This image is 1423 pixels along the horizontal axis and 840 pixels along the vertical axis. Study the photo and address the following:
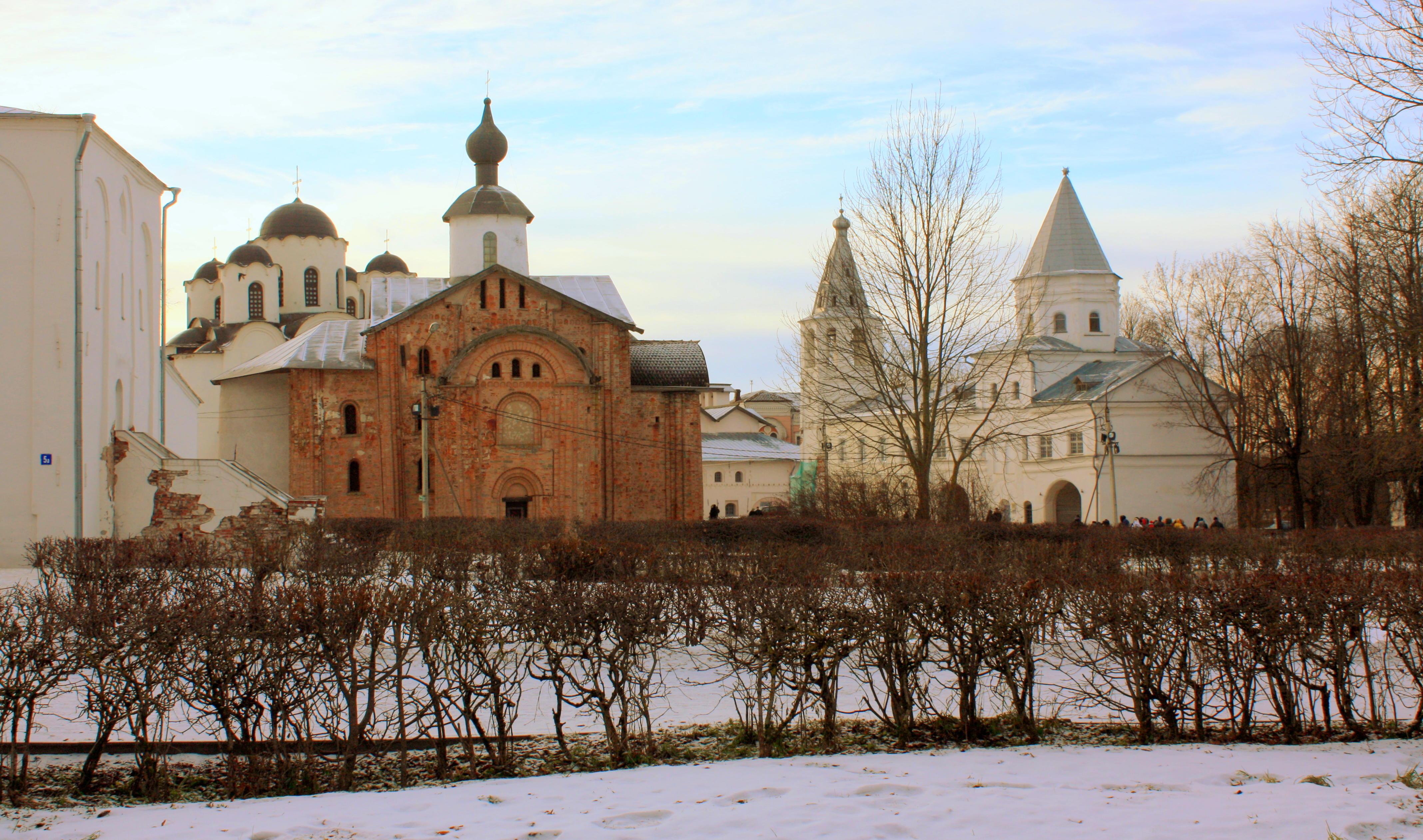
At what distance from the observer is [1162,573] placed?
6.90m

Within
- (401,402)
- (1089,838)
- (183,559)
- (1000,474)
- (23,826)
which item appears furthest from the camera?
(1000,474)

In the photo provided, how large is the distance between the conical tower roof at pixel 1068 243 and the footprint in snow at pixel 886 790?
4192 cm

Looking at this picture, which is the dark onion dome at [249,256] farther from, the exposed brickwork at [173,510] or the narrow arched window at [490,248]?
the exposed brickwork at [173,510]

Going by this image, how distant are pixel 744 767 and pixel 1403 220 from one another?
20.2 meters

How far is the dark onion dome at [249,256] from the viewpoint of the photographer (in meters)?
41.5

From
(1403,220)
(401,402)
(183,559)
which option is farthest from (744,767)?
(401,402)

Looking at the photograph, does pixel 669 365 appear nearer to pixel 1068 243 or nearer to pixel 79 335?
pixel 79 335

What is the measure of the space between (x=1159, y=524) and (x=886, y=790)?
Answer: 17.4 metres

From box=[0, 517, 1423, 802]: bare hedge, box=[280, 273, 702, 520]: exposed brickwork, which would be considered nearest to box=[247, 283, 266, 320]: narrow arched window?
box=[280, 273, 702, 520]: exposed brickwork

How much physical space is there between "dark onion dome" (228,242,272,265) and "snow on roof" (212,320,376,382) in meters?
12.2

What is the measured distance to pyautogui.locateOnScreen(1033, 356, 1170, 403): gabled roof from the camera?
37562mm

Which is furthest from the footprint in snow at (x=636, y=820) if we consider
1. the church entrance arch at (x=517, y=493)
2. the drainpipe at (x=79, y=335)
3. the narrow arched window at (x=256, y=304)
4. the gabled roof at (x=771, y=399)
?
the gabled roof at (x=771, y=399)

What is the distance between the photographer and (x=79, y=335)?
53.8 ft

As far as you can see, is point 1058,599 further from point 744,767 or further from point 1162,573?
point 744,767
